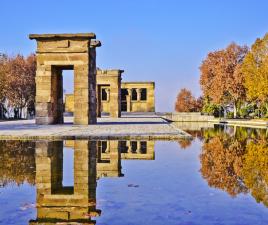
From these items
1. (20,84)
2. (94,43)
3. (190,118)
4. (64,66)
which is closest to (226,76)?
(190,118)

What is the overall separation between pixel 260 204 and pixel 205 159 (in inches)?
192

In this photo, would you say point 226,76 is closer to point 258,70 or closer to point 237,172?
point 258,70

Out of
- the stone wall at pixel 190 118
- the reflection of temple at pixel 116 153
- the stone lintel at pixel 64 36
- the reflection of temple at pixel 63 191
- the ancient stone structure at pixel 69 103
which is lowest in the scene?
the reflection of temple at pixel 63 191

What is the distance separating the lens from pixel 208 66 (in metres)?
56.1

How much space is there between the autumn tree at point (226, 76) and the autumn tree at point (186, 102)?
19.7 meters

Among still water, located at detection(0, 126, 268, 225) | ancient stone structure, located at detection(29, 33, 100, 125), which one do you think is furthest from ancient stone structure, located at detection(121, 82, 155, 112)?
still water, located at detection(0, 126, 268, 225)

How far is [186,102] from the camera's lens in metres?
78.2

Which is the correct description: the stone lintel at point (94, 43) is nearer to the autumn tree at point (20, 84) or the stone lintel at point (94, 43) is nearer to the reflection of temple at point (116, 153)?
the reflection of temple at point (116, 153)

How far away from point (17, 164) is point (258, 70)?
1472 inches

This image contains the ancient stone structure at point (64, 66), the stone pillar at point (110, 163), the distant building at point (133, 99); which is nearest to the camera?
the stone pillar at point (110, 163)

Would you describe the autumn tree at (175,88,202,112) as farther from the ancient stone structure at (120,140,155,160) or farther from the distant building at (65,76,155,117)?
the ancient stone structure at (120,140,155,160)

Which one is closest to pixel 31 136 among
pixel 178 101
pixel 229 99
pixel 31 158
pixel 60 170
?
pixel 31 158

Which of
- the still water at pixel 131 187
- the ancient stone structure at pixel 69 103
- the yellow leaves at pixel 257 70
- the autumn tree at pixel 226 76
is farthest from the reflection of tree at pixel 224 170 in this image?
the ancient stone structure at pixel 69 103

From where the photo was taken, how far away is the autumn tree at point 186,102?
7600 cm
